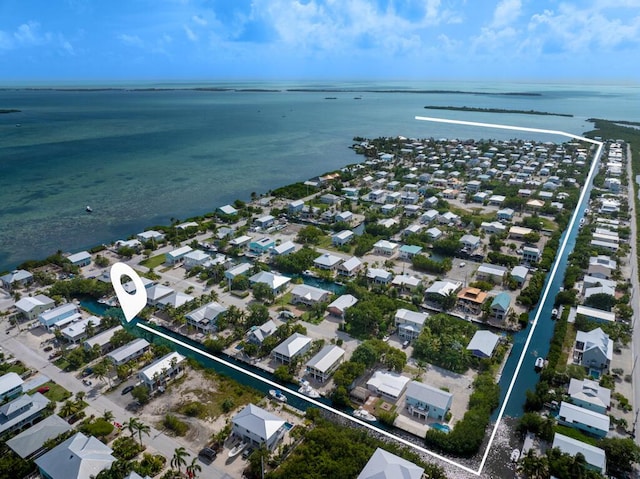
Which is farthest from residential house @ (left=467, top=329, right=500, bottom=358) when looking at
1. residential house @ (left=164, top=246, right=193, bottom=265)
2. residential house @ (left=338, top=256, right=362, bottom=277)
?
residential house @ (left=164, top=246, right=193, bottom=265)

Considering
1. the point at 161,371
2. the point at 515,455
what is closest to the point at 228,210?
the point at 161,371

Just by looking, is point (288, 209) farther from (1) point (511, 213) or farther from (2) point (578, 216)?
(2) point (578, 216)

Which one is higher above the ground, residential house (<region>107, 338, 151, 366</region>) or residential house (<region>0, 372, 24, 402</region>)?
residential house (<region>0, 372, 24, 402</region>)

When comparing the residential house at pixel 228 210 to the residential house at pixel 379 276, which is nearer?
the residential house at pixel 379 276

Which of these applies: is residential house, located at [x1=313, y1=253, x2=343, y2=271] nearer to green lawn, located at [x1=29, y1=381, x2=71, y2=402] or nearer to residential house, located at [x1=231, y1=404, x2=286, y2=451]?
residential house, located at [x1=231, y1=404, x2=286, y2=451]

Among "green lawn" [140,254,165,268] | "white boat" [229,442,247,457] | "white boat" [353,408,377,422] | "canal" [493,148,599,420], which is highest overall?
"white boat" [229,442,247,457]

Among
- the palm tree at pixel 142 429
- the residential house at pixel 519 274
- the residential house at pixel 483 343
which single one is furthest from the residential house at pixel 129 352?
the residential house at pixel 519 274

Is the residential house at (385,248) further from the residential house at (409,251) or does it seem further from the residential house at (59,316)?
the residential house at (59,316)
